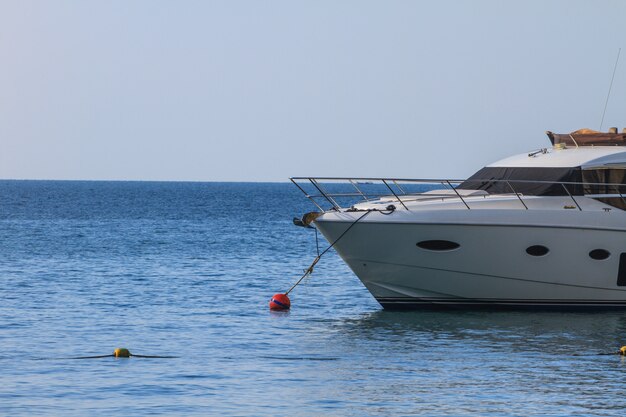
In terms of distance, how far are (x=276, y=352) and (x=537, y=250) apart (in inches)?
224

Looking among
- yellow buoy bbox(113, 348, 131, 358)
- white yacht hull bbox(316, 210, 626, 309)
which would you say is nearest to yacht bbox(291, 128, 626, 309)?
white yacht hull bbox(316, 210, 626, 309)

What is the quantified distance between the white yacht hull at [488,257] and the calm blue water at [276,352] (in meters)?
0.42

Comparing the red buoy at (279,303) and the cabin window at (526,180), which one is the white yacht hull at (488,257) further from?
the red buoy at (279,303)

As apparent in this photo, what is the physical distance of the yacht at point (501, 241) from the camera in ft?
68.7

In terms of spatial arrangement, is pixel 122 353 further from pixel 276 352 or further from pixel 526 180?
pixel 526 180

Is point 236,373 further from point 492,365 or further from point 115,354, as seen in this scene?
point 492,365

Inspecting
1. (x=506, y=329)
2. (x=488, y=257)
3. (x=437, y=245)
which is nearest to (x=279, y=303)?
(x=437, y=245)

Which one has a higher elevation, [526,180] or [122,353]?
[526,180]

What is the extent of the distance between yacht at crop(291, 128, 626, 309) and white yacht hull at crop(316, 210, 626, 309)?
2 cm

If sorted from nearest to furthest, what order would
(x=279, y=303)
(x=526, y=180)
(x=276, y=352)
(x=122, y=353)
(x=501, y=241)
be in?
(x=122, y=353), (x=276, y=352), (x=501, y=241), (x=526, y=180), (x=279, y=303)

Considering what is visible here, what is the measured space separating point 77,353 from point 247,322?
179 inches

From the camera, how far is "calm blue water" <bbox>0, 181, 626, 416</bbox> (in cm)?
1446

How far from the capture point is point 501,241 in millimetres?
20953

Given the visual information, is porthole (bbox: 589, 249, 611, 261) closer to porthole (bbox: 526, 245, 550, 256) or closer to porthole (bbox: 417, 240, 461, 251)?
porthole (bbox: 526, 245, 550, 256)
